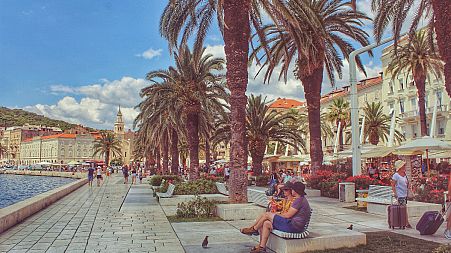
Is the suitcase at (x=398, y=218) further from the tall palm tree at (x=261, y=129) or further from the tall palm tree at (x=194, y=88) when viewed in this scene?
the tall palm tree at (x=261, y=129)

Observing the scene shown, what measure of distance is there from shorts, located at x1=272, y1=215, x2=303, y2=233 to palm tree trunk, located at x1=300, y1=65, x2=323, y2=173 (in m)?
15.0

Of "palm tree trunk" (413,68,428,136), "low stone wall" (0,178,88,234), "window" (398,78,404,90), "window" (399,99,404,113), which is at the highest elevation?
"window" (398,78,404,90)

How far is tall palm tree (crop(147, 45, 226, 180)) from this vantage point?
24.1 m

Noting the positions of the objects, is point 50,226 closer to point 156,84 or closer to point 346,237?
point 346,237

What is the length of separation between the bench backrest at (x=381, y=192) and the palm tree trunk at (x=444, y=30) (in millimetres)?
5801

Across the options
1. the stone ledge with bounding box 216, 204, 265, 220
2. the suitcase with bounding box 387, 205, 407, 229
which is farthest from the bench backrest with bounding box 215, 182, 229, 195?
the suitcase with bounding box 387, 205, 407, 229

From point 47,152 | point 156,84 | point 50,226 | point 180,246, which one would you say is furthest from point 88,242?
point 47,152

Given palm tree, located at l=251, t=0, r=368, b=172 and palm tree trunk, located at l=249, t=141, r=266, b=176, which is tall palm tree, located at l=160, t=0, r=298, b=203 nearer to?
palm tree, located at l=251, t=0, r=368, b=172

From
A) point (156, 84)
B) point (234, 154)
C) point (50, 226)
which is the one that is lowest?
point (50, 226)

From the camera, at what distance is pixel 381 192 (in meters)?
12.9

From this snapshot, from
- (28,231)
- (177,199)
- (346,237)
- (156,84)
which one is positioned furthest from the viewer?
(156,84)

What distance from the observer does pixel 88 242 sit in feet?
27.8

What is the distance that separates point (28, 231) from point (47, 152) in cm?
17535

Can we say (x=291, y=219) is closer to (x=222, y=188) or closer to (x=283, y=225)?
(x=283, y=225)
